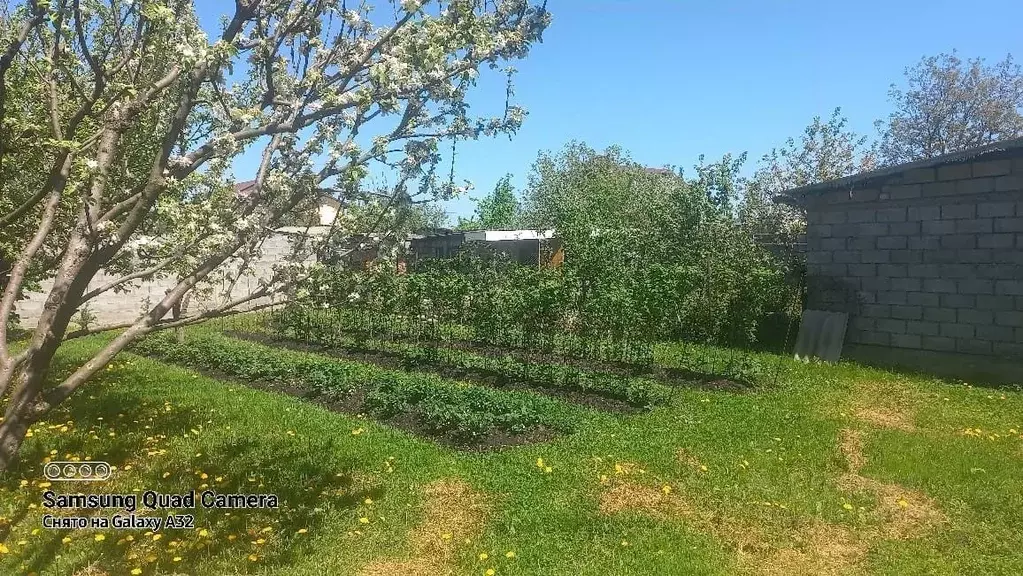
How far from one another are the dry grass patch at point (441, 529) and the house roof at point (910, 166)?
8.14 m

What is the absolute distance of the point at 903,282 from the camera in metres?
9.57

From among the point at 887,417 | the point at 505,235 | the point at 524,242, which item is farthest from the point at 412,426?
the point at 524,242

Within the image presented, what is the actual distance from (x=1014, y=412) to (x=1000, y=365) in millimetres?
1714

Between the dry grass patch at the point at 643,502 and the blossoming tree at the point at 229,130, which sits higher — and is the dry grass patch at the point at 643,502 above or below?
below

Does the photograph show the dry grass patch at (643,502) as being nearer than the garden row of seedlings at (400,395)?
Yes

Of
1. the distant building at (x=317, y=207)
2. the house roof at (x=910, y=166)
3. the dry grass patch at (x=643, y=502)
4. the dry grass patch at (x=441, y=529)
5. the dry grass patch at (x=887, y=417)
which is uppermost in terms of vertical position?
the house roof at (x=910, y=166)

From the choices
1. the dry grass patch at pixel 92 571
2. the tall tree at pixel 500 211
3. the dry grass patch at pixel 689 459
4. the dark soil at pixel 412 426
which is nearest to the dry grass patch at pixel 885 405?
the dry grass patch at pixel 689 459

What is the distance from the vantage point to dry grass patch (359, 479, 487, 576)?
12.3 feet

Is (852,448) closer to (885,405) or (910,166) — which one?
(885,405)

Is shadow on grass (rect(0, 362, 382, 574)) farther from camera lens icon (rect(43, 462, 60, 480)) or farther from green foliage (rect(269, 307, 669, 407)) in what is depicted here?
green foliage (rect(269, 307, 669, 407))

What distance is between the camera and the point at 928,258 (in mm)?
9305

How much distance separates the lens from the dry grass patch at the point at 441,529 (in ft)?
12.3

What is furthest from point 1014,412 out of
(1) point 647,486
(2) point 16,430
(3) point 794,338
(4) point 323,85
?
(2) point 16,430

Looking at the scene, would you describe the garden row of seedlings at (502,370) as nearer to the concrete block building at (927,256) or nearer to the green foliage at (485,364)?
the green foliage at (485,364)
